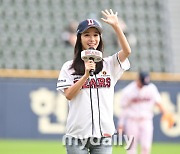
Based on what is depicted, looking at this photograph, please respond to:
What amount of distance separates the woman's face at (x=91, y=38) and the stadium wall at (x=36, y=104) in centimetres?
983

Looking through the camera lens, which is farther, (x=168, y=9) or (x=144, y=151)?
(x=168, y=9)

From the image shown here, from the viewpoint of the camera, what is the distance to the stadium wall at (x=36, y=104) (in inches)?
605

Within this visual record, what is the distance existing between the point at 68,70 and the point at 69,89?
245 mm

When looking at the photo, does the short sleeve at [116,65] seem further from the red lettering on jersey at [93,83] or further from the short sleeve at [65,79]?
the short sleeve at [65,79]

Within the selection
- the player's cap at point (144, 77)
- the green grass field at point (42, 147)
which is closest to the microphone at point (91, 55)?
the player's cap at point (144, 77)

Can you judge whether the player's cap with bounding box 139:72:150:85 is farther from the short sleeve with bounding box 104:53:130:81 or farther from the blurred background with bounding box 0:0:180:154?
the short sleeve with bounding box 104:53:130:81

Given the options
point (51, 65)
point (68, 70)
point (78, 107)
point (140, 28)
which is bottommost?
point (78, 107)

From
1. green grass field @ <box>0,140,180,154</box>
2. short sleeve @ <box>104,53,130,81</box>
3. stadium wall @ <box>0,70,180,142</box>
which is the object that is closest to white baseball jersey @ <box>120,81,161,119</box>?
green grass field @ <box>0,140,180,154</box>

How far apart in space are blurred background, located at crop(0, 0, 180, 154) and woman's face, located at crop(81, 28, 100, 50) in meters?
8.02

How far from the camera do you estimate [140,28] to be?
1906 cm

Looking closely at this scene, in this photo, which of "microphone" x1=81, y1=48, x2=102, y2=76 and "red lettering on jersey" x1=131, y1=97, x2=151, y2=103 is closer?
"microphone" x1=81, y1=48, x2=102, y2=76

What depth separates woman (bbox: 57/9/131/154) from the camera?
221 inches

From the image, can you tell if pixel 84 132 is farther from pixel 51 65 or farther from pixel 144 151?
pixel 51 65

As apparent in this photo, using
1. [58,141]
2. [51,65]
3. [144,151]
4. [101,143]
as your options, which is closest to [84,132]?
[101,143]
